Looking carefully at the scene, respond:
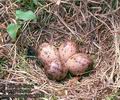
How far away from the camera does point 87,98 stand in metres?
3.17

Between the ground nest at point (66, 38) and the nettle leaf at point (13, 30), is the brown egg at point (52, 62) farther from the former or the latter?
the nettle leaf at point (13, 30)

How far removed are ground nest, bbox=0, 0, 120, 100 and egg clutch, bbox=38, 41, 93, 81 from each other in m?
0.07

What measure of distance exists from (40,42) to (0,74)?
0.41m

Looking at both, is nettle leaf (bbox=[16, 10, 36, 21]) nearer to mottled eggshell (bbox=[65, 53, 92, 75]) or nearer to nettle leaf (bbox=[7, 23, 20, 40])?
nettle leaf (bbox=[7, 23, 20, 40])

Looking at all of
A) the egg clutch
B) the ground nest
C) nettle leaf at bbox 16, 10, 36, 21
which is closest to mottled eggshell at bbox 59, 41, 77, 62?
the egg clutch

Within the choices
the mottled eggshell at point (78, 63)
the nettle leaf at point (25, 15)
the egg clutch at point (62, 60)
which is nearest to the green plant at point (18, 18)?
the nettle leaf at point (25, 15)

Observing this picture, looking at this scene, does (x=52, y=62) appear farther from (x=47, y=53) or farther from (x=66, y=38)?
(x=66, y=38)

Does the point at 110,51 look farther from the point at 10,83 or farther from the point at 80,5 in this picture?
the point at 10,83

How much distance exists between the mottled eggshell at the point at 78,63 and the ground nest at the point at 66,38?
0.22 feet

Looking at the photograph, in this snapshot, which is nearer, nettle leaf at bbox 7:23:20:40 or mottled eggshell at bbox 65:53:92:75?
mottled eggshell at bbox 65:53:92:75

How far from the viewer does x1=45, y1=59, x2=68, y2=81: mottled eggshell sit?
330cm

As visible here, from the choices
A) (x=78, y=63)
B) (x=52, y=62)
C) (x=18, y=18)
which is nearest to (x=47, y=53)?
(x=52, y=62)

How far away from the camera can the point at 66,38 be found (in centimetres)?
358

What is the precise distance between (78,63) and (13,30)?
1.69 ft
